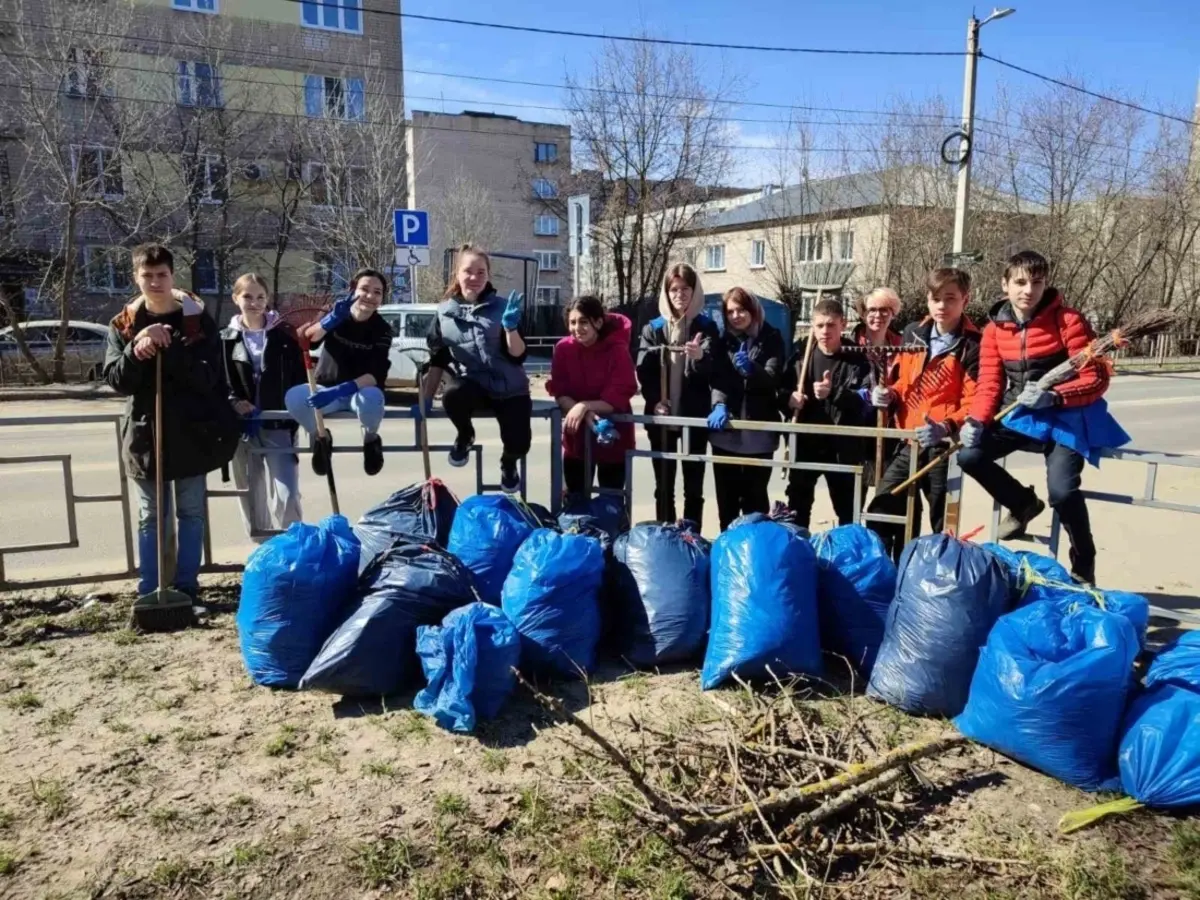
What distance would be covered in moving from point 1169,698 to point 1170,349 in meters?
33.3

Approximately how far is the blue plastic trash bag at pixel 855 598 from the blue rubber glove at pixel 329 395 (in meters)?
2.44

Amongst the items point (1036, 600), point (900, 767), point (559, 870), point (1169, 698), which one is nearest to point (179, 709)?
point (559, 870)

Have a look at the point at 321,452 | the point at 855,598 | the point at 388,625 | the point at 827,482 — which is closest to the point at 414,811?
the point at 388,625

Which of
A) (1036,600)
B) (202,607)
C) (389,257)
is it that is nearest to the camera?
(1036,600)

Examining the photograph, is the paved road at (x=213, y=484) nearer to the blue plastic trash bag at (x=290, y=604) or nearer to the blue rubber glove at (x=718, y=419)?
the blue plastic trash bag at (x=290, y=604)

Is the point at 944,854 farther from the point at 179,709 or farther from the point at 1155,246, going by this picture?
the point at 1155,246

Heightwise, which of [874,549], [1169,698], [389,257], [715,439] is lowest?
[1169,698]

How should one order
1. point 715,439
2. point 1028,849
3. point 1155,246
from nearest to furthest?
1. point 1028,849
2. point 715,439
3. point 1155,246

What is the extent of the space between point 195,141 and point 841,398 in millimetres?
25015

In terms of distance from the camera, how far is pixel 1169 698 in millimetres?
2758

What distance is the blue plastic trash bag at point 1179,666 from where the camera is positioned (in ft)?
9.45

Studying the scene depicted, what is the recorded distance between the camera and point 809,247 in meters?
29.6

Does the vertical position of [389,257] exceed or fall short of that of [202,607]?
it exceeds it

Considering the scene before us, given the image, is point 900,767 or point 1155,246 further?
point 1155,246
